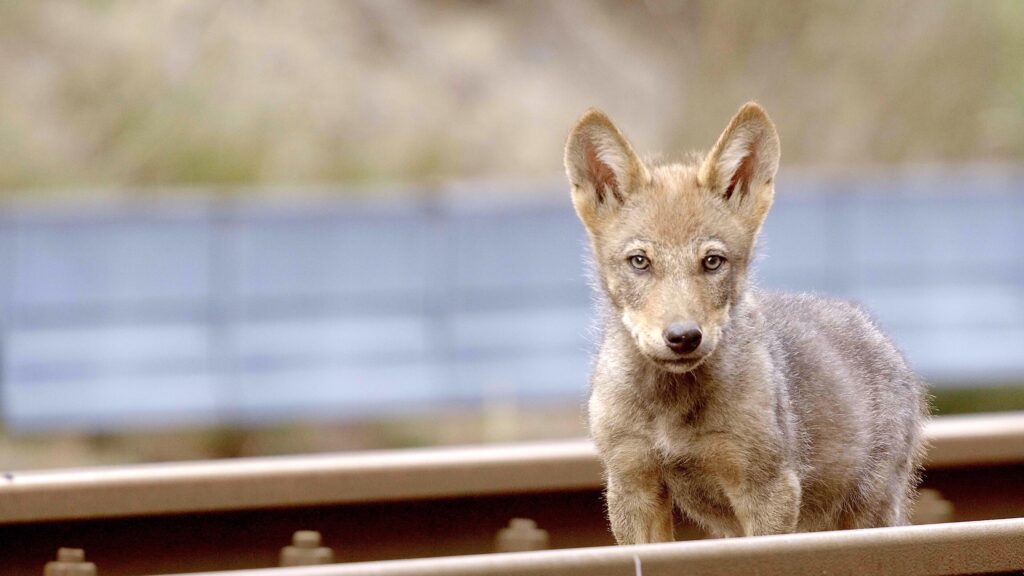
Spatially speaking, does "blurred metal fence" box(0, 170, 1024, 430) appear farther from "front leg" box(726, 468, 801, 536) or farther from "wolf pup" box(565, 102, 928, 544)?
"front leg" box(726, 468, 801, 536)

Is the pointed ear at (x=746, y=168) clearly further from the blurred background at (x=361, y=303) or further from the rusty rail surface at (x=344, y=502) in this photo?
the blurred background at (x=361, y=303)

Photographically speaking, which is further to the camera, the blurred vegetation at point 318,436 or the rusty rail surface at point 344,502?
the blurred vegetation at point 318,436

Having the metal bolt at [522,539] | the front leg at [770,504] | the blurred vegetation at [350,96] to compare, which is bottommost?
the metal bolt at [522,539]

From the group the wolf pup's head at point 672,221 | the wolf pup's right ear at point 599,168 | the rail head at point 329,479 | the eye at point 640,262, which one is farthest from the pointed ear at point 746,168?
the rail head at point 329,479

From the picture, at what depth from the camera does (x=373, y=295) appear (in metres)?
11.3

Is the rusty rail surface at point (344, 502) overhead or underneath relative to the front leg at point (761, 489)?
underneath

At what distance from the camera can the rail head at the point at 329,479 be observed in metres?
5.25

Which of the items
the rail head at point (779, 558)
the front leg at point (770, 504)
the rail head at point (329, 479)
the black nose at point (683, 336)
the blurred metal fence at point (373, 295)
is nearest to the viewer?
the rail head at point (779, 558)

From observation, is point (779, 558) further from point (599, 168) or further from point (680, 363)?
point (599, 168)

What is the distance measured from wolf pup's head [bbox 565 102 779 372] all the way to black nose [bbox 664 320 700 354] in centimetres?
3

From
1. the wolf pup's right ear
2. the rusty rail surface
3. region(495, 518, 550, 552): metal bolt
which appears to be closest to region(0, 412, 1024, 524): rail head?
the rusty rail surface

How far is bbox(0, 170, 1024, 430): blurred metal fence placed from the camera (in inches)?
429

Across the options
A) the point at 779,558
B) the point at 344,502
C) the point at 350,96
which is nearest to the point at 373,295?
the point at 344,502

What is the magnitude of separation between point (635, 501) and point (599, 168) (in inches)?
39.0
